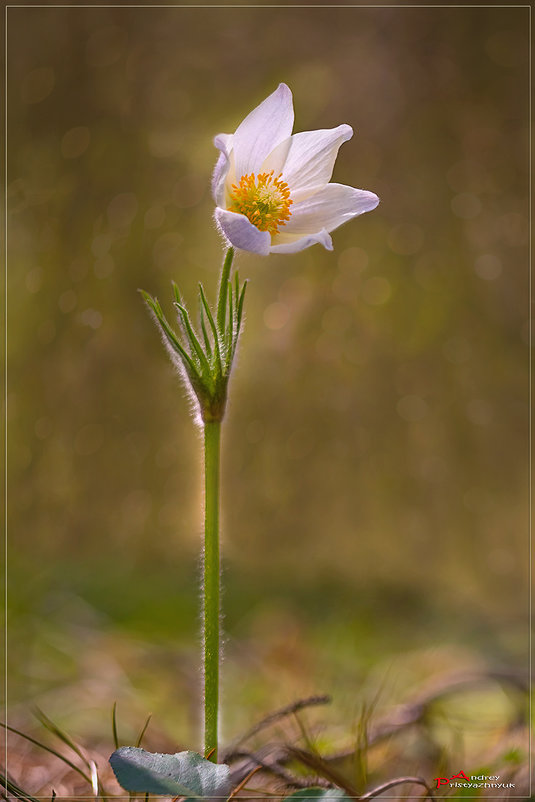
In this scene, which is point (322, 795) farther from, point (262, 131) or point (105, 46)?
point (105, 46)

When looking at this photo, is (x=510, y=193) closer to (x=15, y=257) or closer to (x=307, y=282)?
(x=307, y=282)

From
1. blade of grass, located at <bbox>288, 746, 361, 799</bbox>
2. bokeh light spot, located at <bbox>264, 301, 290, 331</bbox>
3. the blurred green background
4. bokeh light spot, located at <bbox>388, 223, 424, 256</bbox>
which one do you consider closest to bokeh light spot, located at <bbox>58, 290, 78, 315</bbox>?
the blurred green background

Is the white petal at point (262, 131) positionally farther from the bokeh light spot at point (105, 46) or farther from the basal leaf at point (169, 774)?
the bokeh light spot at point (105, 46)

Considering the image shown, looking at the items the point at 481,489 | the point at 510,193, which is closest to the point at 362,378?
the point at 481,489

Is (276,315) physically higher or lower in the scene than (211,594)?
higher

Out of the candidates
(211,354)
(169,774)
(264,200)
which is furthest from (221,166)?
(169,774)

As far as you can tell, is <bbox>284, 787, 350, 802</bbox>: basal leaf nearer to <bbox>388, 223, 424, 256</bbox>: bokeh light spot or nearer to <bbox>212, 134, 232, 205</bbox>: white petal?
<bbox>212, 134, 232, 205</bbox>: white petal
